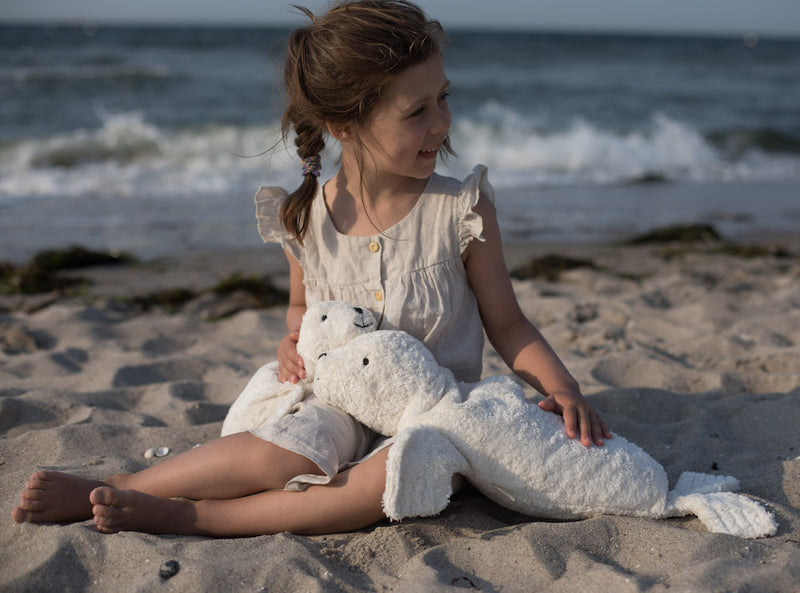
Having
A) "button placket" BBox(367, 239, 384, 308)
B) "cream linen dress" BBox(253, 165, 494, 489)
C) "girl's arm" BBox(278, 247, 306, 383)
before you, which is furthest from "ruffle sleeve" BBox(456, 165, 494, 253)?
"girl's arm" BBox(278, 247, 306, 383)

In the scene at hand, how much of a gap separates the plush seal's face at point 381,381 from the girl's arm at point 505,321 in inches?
15.1

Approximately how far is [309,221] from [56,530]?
1257mm

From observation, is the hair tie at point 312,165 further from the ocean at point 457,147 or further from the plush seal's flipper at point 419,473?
the plush seal's flipper at point 419,473

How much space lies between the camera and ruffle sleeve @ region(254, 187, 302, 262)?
272cm

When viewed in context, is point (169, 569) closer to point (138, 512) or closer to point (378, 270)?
point (138, 512)

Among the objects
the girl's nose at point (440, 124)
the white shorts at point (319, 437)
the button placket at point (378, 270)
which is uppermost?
the girl's nose at point (440, 124)

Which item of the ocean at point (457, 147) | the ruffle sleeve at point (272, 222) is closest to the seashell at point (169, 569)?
the ruffle sleeve at point (272, 222)

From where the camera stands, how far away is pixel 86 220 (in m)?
7.18

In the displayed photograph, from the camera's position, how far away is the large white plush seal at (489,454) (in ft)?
6.64

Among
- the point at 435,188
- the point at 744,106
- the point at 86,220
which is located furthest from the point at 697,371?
the point at 744,106

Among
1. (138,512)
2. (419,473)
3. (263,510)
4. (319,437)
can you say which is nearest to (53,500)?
(138,512)

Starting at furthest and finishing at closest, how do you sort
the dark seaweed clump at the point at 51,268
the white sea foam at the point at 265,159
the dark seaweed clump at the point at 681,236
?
the white sea foam at the point at 265,159
the dark seaweed clump at the point at 681,236
the dark seaweed clump at the point at 51,268

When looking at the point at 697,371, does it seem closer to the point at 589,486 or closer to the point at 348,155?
the point at 589,486

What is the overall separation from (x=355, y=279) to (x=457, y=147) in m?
10.7
